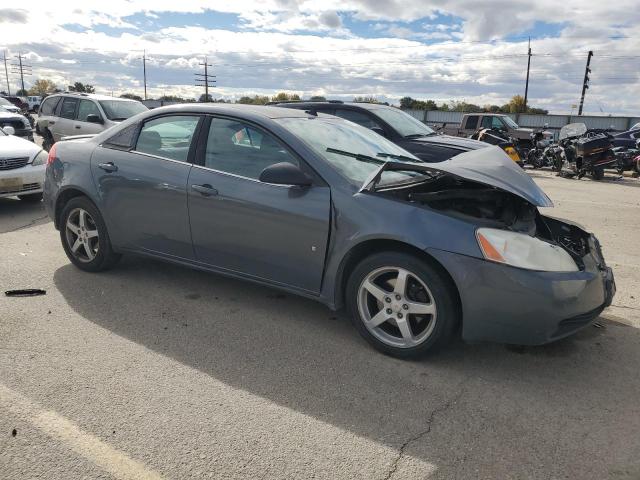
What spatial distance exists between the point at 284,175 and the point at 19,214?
19.4 ft

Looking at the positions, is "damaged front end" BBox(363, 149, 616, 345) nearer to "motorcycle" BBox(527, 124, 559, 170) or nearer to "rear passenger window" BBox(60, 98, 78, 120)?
"rear passenger window" BBox(60, 98, 78, 120)

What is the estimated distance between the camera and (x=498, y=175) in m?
3.48

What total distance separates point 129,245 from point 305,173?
1925 millimetres

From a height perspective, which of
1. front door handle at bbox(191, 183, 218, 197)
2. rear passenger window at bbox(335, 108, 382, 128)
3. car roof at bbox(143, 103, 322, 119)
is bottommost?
front door handle at bbox(191, 183, 218, 197)

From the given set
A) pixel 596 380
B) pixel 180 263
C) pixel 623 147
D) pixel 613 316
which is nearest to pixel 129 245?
pixel 180 263

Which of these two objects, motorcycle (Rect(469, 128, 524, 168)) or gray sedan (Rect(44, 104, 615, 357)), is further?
motorcycle (Rect(469, 128, 524, 168))

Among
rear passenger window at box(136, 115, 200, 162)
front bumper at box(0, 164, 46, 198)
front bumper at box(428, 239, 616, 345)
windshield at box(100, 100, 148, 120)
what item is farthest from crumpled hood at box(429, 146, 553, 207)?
windshield at box(100, 100, 148, 120)

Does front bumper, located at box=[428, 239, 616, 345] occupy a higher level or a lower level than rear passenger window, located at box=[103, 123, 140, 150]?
lower

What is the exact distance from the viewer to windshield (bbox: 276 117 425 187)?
3.76m

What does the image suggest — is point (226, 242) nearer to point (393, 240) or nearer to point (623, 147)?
point (393, 240)

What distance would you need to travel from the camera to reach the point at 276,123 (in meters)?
3.97

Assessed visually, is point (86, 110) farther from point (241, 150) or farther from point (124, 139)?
point (241, 150)

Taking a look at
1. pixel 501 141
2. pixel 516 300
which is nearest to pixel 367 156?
pixel 516 300

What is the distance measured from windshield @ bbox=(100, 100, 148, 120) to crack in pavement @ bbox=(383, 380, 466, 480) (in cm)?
1189
